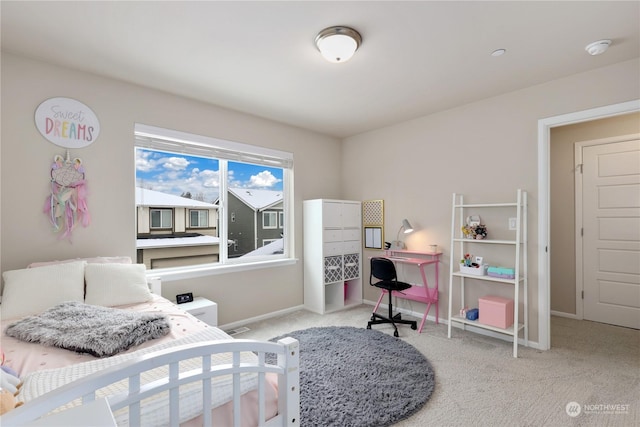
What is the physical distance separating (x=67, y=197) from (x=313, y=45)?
7.41 ft

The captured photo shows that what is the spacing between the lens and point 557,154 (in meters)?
3.78

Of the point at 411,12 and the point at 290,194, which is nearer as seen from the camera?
the point at 411,12

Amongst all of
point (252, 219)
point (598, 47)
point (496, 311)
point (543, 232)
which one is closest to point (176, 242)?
point (252, 219)

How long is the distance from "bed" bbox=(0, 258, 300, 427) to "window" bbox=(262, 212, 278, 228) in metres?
1.93

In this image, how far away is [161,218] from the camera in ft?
10.2

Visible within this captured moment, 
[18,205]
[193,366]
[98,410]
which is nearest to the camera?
[98,410]

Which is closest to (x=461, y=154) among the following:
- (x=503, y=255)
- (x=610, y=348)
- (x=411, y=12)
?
(x=503, y=255)

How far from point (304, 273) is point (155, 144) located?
233 cm

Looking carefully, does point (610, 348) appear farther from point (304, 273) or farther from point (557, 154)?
point (304, 273)

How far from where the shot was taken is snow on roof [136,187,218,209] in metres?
2.96

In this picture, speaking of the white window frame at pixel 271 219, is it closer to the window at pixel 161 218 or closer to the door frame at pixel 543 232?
the window at pixel 161 218

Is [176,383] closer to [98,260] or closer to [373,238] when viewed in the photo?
[98,260]

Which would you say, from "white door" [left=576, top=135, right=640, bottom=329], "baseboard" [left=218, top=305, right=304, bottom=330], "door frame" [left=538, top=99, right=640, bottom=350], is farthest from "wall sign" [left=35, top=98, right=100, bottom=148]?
"white door" [left=576, top=135, right=640, bottom=329]

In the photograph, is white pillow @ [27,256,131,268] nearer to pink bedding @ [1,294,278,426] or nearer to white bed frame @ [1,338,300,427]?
pink bedding @ [1,294,278,426]
